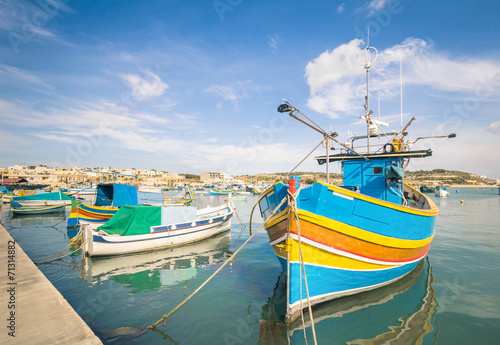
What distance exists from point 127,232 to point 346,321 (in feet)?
34.8

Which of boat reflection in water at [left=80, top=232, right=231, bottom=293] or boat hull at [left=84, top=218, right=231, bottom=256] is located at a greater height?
boat hull at [left=84, top=218, right=231, bottom=256]

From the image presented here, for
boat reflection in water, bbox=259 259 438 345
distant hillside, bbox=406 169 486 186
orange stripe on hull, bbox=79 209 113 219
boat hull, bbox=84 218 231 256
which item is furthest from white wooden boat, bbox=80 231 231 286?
distant hillside, bbox=406 169 486 186

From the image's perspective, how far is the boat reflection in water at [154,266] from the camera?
878cm

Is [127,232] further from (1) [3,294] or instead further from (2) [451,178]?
(2) [451,178]

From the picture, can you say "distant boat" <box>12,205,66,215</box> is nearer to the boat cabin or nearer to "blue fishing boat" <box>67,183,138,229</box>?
"blue fishing boat" <box>67,183,138,229</box>

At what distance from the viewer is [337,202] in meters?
5.71

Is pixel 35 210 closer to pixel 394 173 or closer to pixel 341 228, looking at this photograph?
pixel 341 228

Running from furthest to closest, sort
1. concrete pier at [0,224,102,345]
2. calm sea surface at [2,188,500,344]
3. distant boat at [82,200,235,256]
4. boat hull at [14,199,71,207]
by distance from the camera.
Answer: boat hull at [14,199,71,207], distant boat at [82,200,235,256], calm sea surface at [2,188,500,344], concrete pier at [0,224,102,345]

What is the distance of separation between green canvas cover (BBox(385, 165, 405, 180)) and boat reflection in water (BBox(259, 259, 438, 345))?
387 centimetres

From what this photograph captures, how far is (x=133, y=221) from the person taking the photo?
1205 cm

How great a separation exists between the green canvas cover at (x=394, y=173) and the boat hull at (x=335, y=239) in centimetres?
213

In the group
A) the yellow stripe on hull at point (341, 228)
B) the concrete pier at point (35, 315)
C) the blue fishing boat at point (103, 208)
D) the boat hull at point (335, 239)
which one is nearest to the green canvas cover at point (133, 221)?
the blue fishing boat at point (103, 208)

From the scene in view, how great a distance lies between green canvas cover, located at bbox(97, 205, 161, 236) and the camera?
11.9 meters

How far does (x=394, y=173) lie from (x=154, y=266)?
10776 millimetres
